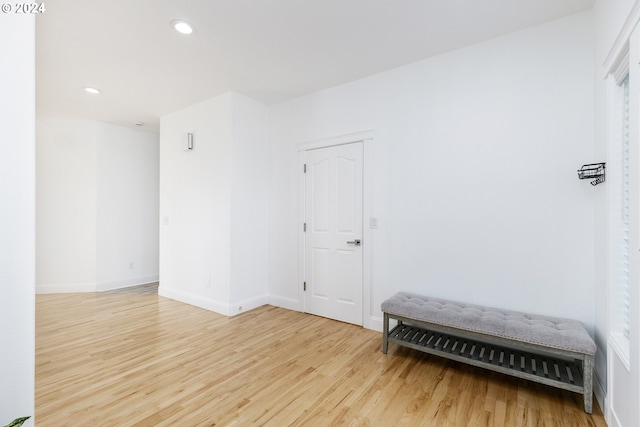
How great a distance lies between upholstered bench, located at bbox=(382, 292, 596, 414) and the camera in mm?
1883

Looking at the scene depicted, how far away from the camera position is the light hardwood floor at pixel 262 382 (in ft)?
6.00

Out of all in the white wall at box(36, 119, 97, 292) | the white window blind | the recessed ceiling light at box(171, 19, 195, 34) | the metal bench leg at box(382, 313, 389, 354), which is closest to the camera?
the white window blind

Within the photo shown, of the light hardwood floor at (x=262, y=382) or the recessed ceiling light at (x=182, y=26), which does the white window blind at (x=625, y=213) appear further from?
the recessed ceiling light at (x=182, y=26)

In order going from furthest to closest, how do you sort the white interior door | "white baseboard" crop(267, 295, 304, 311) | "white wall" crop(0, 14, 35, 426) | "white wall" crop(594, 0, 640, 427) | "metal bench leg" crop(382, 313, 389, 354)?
"white baseboard" crop(267, 295, 304, 311)
the white interior door
"metal bench leg" crop(382, 313, 389, 354)
"white wall" crop(594, 0, 640, 427)
"white wall" crop(0, 14, 35, 426)

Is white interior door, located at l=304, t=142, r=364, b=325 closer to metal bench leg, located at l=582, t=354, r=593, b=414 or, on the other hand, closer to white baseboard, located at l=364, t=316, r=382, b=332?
white baseboard, located at l=364, t=316, r=382, b=332

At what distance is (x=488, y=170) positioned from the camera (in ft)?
8.43

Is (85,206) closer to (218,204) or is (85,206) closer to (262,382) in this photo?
(218,204)

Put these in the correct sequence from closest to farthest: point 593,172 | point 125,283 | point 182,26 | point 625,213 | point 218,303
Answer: point 625,213
point 593,172
point 182,26
point 218,303
point 125,283

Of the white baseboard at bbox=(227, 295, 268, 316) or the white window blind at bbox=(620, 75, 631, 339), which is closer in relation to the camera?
the white window blind at bbox=(620, 75, 631, 339)

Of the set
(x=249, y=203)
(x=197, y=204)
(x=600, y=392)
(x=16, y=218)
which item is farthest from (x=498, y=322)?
(x=197, y=204)

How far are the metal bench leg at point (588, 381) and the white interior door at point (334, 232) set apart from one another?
1898 millimetres

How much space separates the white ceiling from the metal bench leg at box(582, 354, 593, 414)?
2449 millimetres

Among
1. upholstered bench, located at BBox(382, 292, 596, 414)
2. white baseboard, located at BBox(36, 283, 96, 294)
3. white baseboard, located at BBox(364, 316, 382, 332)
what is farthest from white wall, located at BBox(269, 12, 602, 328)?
white baseboard, located at BBox(36, 283, 96, 294)

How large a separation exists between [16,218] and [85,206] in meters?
4.57
